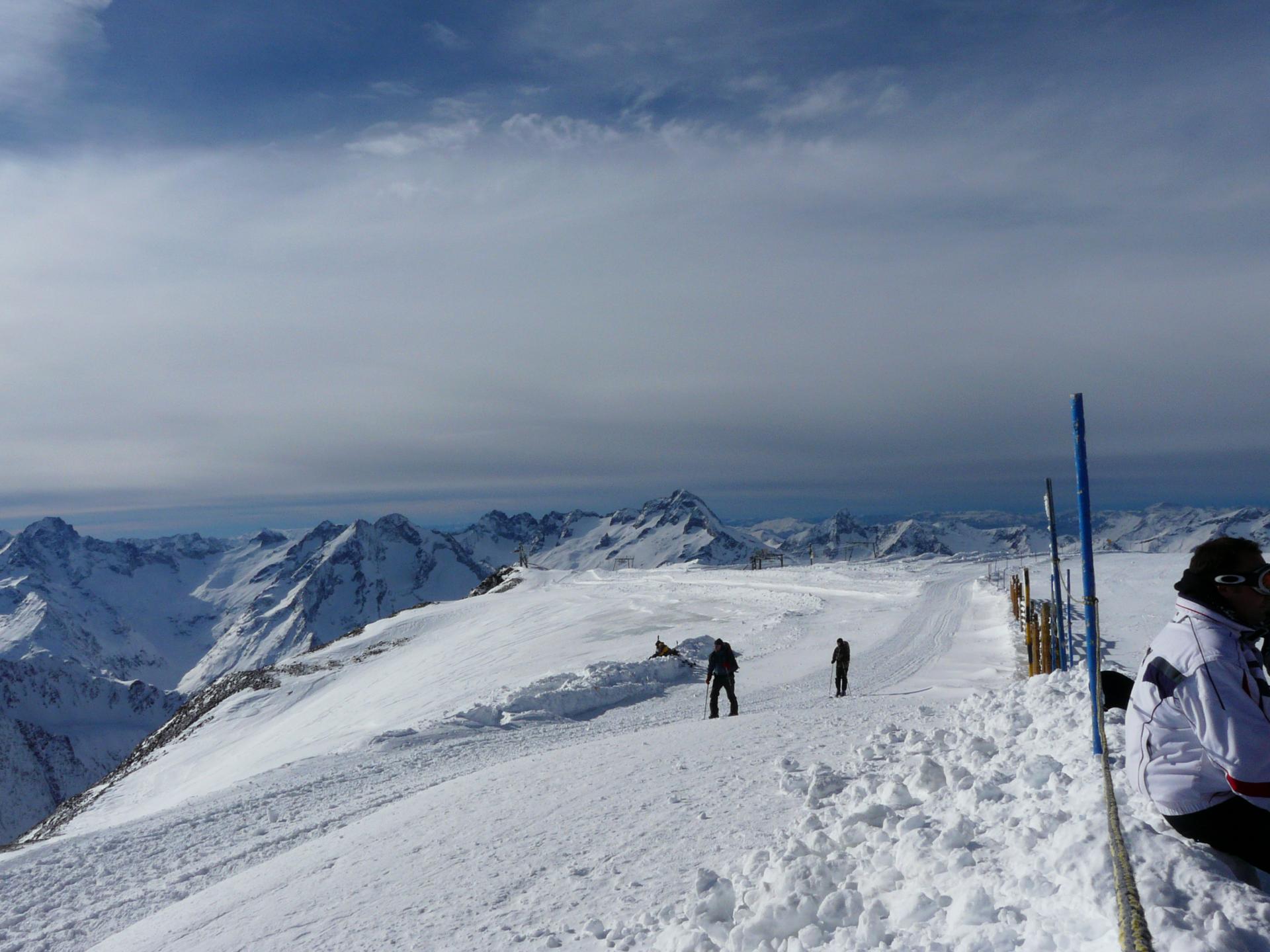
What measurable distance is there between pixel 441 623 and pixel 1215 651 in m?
53.4

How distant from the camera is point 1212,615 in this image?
3891mm

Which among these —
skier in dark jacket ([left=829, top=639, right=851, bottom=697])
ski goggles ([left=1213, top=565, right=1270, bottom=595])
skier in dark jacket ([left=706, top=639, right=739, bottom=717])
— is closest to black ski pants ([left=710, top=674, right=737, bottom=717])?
skier in dark jacket ([left=706, top=639, right=739, bottom=717])

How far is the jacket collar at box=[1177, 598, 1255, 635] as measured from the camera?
12.7ft

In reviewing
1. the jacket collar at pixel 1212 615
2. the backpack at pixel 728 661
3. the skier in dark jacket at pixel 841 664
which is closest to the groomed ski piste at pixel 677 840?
the skier in dark jacket at pixel 841 664

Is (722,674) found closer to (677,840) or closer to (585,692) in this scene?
(585,692)

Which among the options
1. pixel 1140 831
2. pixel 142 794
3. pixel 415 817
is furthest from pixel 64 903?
pixel 142 794

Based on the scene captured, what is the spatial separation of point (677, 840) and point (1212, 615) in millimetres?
5390

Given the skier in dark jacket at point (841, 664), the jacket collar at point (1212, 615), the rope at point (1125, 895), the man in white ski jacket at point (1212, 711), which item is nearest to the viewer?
the rope at point (1125, 895)

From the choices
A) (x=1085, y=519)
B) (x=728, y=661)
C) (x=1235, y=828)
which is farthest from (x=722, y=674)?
(x=1235, y=828)

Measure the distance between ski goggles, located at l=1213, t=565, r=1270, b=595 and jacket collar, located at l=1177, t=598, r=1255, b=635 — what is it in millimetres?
140

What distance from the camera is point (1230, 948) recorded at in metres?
3.27

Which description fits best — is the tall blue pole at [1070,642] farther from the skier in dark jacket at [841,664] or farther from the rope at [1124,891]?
the rope at [1124,891]

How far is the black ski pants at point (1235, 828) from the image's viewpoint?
12.2 feet

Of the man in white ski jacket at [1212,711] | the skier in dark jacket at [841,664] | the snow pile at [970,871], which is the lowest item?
the skier in dark jacket at [841,664]
